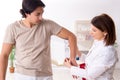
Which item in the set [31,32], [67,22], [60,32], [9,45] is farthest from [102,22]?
[67,22]

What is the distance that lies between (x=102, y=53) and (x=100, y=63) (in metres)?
0.06

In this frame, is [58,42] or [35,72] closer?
[35,72]

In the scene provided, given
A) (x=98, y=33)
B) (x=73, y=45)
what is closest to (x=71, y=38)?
(x=73, y=45)

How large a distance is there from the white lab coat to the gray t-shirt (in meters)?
0.24

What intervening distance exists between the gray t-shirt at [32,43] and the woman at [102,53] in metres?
0.24

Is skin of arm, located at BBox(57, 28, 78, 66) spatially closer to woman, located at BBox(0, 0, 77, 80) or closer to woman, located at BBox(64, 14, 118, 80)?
woman, located at BBox(0, 0, 77, 80)

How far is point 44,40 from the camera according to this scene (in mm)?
1457

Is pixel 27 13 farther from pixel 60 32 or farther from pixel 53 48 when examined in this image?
pixel 53 48

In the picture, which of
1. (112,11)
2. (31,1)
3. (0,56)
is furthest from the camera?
(112,11)

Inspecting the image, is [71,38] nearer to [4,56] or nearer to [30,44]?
[30,44]

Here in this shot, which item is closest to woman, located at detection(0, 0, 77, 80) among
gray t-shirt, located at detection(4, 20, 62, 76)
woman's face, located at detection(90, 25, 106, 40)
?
gray t-shirt, located at detection(4, 20, 62, 76)

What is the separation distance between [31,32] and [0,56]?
237 millimetres

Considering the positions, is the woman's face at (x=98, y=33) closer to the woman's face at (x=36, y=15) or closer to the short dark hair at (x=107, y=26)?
the short dark hair at (x=107, y=26)

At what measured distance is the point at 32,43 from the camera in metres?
1.46
